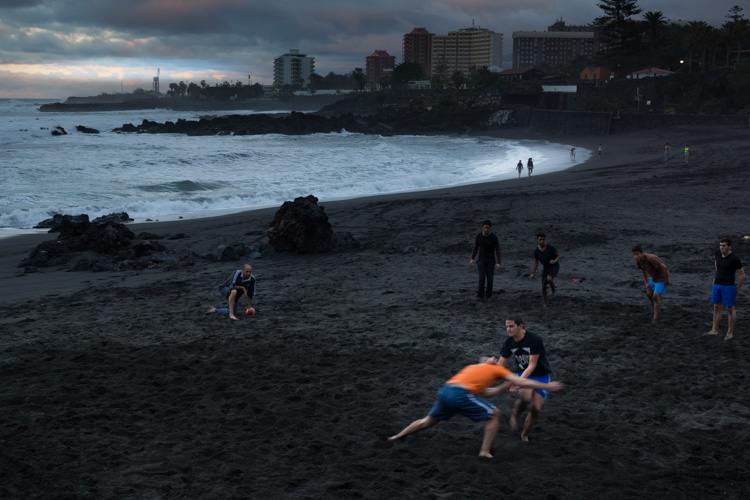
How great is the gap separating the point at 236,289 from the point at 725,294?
7.18 meters

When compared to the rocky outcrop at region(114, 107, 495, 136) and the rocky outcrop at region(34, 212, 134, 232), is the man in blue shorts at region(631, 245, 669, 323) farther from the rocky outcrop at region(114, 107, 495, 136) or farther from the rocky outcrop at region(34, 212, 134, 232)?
the rocky outcrop at region(114, 107, 495, 136)

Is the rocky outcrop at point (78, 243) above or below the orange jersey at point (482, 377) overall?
below

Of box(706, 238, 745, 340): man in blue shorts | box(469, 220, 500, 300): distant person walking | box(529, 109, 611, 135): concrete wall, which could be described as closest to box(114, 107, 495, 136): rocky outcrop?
box(529, 109, 611, 135): concrete wall

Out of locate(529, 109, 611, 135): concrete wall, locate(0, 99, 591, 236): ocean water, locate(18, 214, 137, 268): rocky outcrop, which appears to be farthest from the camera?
locate(529, 109, 611, 135): concrete wall

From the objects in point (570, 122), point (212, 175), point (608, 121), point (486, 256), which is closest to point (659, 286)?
point (486, 256)

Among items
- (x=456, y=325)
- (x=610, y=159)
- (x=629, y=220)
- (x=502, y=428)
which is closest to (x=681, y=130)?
(x=610, y=159)

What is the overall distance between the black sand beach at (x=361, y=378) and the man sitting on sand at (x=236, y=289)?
23 centimetres

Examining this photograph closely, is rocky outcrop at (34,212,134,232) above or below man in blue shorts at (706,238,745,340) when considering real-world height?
below

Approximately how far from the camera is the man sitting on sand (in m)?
10.2

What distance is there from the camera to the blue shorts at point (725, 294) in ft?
27.4

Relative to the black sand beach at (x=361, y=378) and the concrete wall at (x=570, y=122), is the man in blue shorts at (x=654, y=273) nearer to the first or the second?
the black sand beach at (x=361, y=378)

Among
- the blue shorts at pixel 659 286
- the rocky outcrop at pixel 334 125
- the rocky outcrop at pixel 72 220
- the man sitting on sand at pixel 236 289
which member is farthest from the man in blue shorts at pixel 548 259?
Result: the rocky outcrop at pixel 334 125

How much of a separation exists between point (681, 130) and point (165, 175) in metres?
39.1

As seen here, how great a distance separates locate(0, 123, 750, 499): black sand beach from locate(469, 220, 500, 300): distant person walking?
0.43m
